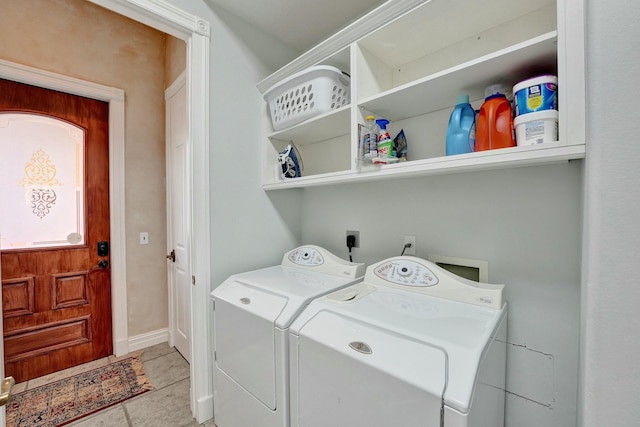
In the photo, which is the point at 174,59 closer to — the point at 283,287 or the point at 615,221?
the point at 283,287

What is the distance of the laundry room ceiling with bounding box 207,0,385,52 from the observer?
1646 millimetres

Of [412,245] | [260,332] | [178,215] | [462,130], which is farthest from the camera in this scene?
[178,215]

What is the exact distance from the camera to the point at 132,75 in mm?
2459

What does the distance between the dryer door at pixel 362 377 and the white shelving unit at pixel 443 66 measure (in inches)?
26.7

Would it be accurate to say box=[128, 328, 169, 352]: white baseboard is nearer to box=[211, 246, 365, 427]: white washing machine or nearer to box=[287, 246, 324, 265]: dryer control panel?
box=[211, 246, 365, 427]: white washing machine

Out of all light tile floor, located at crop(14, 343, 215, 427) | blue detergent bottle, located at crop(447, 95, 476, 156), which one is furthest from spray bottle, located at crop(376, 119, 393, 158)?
light tile floor, located at crop(14, 343, 215, 427)

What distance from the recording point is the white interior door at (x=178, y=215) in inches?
89.0

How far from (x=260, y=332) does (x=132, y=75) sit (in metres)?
2.64

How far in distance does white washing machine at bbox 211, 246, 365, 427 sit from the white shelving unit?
0.55m

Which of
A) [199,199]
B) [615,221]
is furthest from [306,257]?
[615,221]

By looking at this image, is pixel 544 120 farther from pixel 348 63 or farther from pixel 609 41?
pixel 348 63

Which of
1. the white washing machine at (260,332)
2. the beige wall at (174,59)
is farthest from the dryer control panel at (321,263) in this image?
the beige wall at (174,59)

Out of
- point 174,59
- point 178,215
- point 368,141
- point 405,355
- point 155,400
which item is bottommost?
point 155,400

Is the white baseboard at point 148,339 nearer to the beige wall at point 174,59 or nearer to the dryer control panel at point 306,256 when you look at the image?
the dryer control panel at point 306,256
